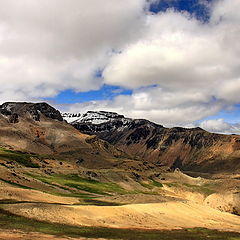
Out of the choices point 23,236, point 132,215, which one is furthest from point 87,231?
point 132,215

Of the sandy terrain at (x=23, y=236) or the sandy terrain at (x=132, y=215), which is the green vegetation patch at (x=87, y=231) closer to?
the sandy terrain at (x=23, y=236)

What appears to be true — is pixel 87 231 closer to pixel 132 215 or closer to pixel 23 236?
pixel 23 236

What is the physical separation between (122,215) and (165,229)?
9.31m

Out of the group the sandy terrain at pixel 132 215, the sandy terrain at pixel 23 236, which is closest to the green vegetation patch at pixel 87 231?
the sandy terrain at pixel 23 236

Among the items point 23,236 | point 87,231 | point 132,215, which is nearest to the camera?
point 23,236

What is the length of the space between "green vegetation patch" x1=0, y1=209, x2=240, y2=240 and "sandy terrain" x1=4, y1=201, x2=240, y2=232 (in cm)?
362

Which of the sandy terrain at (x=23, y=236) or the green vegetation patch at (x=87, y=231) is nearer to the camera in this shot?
the sandy terrain at (x=23, y=236)

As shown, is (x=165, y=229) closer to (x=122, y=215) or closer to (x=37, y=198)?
(x=122, y=215)

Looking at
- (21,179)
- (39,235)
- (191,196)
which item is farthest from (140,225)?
(191,196)

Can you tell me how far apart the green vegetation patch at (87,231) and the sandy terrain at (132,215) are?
362 centimetres

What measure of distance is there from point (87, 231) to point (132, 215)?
62.9 ft

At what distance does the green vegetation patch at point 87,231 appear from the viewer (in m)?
48.1

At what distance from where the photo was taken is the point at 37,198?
7988cm

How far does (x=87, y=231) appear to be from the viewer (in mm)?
52312
